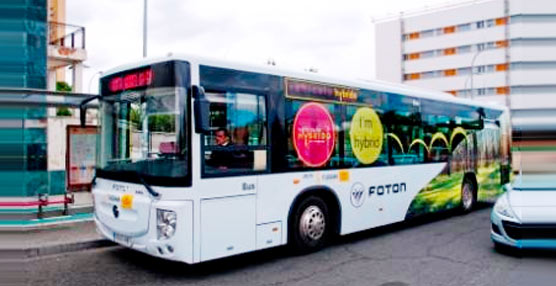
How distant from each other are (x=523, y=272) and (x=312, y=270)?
295 cm

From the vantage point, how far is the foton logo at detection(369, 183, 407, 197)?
27.9 ft

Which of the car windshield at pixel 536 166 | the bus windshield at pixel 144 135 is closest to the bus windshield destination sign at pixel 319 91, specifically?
the bus windshield at pixel 144 135

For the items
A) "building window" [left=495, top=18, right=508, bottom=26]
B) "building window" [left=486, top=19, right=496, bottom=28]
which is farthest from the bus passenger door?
"building window" [left=486, top=19, right=496, bottom=28]

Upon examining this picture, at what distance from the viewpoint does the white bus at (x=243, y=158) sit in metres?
5.83

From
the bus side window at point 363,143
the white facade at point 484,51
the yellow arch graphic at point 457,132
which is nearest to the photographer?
the bus side window at point 363,143

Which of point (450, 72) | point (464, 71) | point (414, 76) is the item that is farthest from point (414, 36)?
point (464, 71)

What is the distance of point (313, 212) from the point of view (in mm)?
7395

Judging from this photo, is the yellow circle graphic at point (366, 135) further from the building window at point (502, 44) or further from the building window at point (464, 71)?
the building window at point (502, 44)

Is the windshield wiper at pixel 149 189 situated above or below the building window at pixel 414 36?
below

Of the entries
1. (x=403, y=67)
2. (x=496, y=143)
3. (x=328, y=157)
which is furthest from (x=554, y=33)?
(x=328, y=157)

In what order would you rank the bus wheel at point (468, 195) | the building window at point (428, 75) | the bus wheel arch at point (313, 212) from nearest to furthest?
1. the bus wheel arch at point (313, 212)
2. the bus wheel at point (468, 195)
3. the building window at point (428, 75)

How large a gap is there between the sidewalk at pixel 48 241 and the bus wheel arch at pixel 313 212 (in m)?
3.42

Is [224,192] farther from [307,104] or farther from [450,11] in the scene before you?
[450,11]

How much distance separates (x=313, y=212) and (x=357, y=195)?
1165 millimetres
